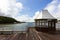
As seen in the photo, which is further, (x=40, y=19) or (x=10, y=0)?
(x=10, y=0)

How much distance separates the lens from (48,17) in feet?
39.0

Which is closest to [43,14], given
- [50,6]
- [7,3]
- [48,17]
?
[48,17]

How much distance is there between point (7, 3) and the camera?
16469 mm

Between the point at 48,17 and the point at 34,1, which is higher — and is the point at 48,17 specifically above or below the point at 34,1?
below

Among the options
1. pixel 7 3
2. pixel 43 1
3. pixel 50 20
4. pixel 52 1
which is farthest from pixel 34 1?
pixel 50 20

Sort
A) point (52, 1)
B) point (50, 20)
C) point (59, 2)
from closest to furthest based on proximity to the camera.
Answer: point (50, 20) < point (59, 2) < point (52, 1)

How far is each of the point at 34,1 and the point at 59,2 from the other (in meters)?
2.59

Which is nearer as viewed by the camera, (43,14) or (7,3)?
(43,14)

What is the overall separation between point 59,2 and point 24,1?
375 cm

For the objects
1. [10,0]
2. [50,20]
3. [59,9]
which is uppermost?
[10,0]

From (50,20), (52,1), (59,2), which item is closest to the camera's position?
(50,20)

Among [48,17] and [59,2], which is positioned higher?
[59,2]

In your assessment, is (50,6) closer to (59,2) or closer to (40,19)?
(59,2)

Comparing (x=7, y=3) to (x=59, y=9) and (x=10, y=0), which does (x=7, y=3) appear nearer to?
(x=10, y=0)
